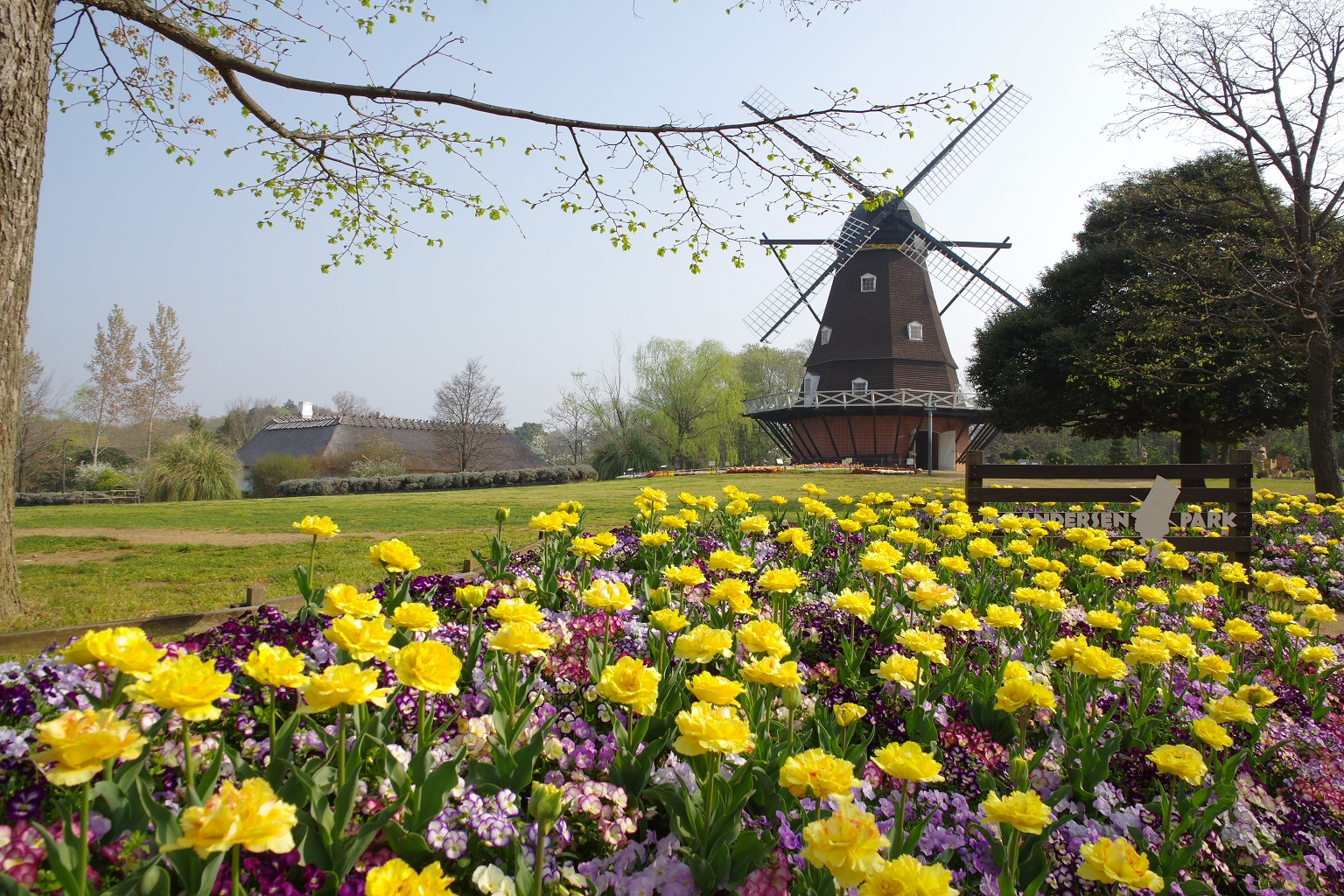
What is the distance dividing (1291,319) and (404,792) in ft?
53.9

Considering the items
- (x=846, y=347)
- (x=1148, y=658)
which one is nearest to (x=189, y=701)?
(x=1148, y=658)

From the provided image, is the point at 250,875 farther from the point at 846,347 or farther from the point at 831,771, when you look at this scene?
the point at 846,347

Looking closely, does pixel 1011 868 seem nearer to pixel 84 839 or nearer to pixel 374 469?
pixel 84 839

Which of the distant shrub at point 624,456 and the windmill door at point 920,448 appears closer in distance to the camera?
the windmill door at point 920,448

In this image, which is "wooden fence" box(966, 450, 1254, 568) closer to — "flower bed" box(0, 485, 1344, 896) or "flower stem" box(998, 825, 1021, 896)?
"flower bed" box(0, 485, 1344, 896)

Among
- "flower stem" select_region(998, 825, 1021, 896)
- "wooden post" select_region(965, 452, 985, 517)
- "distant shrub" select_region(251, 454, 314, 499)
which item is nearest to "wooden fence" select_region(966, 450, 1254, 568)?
"wooden post" select_region(965, 452, 985, 517)

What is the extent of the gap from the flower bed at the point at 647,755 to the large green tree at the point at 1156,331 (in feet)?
38.8

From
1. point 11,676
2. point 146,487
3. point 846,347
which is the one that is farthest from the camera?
point 846,347

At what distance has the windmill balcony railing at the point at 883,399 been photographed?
86.0 feet

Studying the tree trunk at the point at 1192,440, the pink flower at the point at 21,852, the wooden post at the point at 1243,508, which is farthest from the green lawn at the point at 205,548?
the tree trunk at the point at 1192,440

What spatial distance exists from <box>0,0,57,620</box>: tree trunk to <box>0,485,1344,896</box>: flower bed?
8.09 feet

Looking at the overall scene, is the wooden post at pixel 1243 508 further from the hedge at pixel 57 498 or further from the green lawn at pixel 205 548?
the hedge at pixel 57 498

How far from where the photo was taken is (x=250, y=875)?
1.29m

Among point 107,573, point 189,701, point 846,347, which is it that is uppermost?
point 846,347
